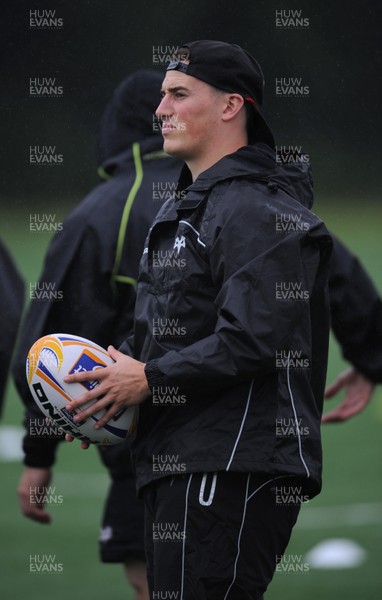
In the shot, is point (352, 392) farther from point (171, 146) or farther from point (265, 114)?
point (265, 114)

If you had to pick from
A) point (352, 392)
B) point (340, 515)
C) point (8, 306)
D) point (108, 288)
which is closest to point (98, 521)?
point (340, 515)

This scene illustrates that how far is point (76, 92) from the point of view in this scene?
34.8 feet

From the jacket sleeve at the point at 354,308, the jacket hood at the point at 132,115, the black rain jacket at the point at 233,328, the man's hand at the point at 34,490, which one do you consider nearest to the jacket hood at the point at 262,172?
the black rain jacket at the point at 233,328

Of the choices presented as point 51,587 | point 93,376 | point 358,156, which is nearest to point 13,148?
point 358,156

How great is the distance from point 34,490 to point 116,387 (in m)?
1.35

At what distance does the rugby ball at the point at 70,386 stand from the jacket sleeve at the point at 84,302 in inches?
32.4

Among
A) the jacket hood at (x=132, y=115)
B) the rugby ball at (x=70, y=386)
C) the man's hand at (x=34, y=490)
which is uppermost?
the jacket hood at (x=132, y=115)

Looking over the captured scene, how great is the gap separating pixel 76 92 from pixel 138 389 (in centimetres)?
784

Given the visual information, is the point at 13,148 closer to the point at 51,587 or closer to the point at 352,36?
the point at 352,36

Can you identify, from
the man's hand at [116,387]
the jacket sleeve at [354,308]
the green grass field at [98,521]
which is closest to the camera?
the man's hand at [116,387]

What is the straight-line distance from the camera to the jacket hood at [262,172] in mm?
3158

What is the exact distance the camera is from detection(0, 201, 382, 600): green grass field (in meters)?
5.22

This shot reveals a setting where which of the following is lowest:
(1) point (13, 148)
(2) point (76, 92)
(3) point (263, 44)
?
(1) point (13, 148)

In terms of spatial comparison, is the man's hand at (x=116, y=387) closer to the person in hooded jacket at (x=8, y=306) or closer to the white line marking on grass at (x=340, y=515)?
the person in hooded jacket at (x=8, y=306)
